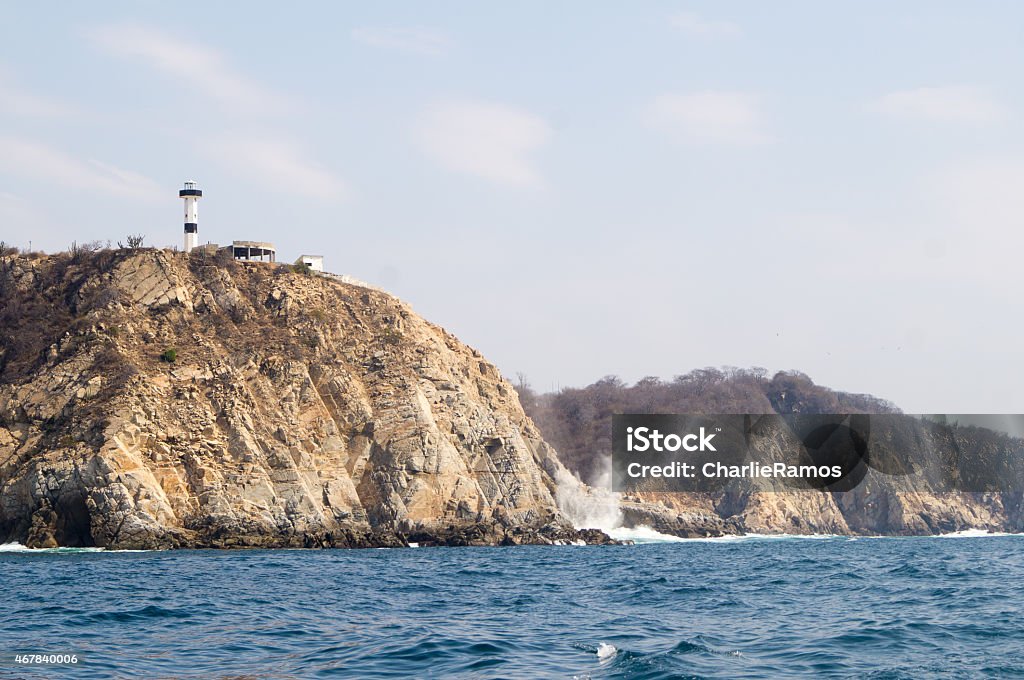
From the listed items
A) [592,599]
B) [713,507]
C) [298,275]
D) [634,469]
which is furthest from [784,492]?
[592,599]

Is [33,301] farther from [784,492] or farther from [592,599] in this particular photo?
[784,492]

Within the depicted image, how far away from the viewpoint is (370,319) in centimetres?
8744

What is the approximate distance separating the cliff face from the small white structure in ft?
14.2

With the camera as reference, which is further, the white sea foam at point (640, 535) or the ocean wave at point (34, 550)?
the white sea foam at point (640, 535)

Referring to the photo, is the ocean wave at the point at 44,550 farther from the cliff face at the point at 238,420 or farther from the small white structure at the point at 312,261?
the small white structure at the point at 312,261

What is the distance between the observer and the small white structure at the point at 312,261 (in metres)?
92.3

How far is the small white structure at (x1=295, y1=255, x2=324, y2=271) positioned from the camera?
303 feet

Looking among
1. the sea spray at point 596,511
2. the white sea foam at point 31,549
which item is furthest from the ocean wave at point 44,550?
the sea spray at point 596,511

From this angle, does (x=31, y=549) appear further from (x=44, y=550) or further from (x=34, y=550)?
(x=44, y=550)

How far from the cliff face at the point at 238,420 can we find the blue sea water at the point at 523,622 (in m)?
24.2

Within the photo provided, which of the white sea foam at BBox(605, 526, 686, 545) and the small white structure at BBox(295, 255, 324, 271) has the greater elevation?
the small white structure at BBox(295, 255, 324, 271)

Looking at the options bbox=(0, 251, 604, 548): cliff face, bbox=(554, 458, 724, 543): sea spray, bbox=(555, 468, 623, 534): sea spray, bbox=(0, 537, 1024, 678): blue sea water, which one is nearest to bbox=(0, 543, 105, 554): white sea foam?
bbox=(0, 251, 604, 548): cliff face

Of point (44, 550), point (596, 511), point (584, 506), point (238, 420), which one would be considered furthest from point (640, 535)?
point (44, 550)

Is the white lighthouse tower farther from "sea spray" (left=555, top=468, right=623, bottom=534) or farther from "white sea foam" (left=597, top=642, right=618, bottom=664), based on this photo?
"white sea foam" (left=597, top=642, right=618, bottom=664)
